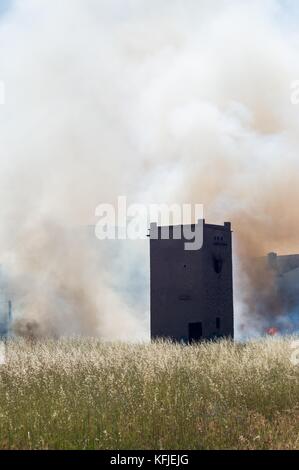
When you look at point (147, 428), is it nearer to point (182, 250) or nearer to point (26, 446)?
point (26, 446)

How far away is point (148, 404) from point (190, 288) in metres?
14.2

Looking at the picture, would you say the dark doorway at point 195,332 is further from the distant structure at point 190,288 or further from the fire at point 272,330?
the fire at point 272,330

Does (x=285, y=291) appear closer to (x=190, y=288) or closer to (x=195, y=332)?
(x=190, y=288)

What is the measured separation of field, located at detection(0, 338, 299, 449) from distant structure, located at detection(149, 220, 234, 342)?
30.1 ft

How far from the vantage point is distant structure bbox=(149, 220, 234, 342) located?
79.8ft

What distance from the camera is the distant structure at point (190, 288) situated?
24.3 m

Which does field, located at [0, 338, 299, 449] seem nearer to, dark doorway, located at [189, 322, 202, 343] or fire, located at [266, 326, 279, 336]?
dark doorway, located at [189, 322, 202, 343]

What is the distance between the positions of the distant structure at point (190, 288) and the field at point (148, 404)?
9.18m

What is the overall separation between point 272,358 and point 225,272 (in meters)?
9.88

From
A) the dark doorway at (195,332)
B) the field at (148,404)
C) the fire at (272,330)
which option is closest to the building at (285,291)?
the fire at (272,330)

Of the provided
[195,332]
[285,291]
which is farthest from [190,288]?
[285,291]

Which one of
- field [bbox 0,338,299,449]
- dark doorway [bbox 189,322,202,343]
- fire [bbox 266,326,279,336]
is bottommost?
field [bbox 0,338,299,449]

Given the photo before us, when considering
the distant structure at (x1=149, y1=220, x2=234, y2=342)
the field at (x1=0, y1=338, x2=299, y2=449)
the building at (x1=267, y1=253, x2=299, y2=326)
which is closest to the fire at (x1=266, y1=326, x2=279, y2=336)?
the building at (x1=267, y1=253, x2=299, y2=326)

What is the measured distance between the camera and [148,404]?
10352 millimetres
